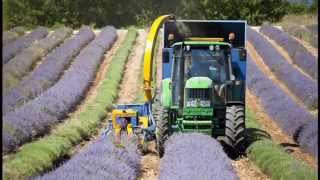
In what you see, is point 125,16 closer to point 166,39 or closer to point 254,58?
point 254,58

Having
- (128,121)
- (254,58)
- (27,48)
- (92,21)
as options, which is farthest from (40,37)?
(128,121)

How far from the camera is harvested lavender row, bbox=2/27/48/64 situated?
103ft

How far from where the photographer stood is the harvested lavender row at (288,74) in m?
21.8

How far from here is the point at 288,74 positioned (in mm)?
26094

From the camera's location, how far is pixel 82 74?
26125mm

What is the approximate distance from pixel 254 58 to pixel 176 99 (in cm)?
1910

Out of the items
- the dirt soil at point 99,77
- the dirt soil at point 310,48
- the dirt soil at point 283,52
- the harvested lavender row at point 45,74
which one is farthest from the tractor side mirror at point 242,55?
the dirt soil at point 310,48

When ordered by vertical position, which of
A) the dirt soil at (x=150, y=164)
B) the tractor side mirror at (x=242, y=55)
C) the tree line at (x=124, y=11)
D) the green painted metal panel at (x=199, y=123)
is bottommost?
the tree line at (x=124, y=11)

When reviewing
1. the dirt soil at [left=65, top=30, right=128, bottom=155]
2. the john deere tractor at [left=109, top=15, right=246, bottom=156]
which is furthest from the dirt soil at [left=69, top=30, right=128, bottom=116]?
the john deere tractor at [left=109, top=15, right=246, bottom=156]

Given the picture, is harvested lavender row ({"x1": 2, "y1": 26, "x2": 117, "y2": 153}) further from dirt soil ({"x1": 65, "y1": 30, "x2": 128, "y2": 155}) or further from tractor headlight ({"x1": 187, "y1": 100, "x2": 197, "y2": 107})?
tractor headlight ({"x1": 187, "y1": 100, "x2": 197, "y2": 107})

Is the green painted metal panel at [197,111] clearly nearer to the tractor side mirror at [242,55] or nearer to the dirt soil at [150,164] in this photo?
the dirt soil at [150,164]

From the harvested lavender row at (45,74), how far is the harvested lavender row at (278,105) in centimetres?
723

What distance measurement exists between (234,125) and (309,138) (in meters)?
2.44

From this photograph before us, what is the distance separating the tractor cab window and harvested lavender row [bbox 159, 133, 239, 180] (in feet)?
4.70
